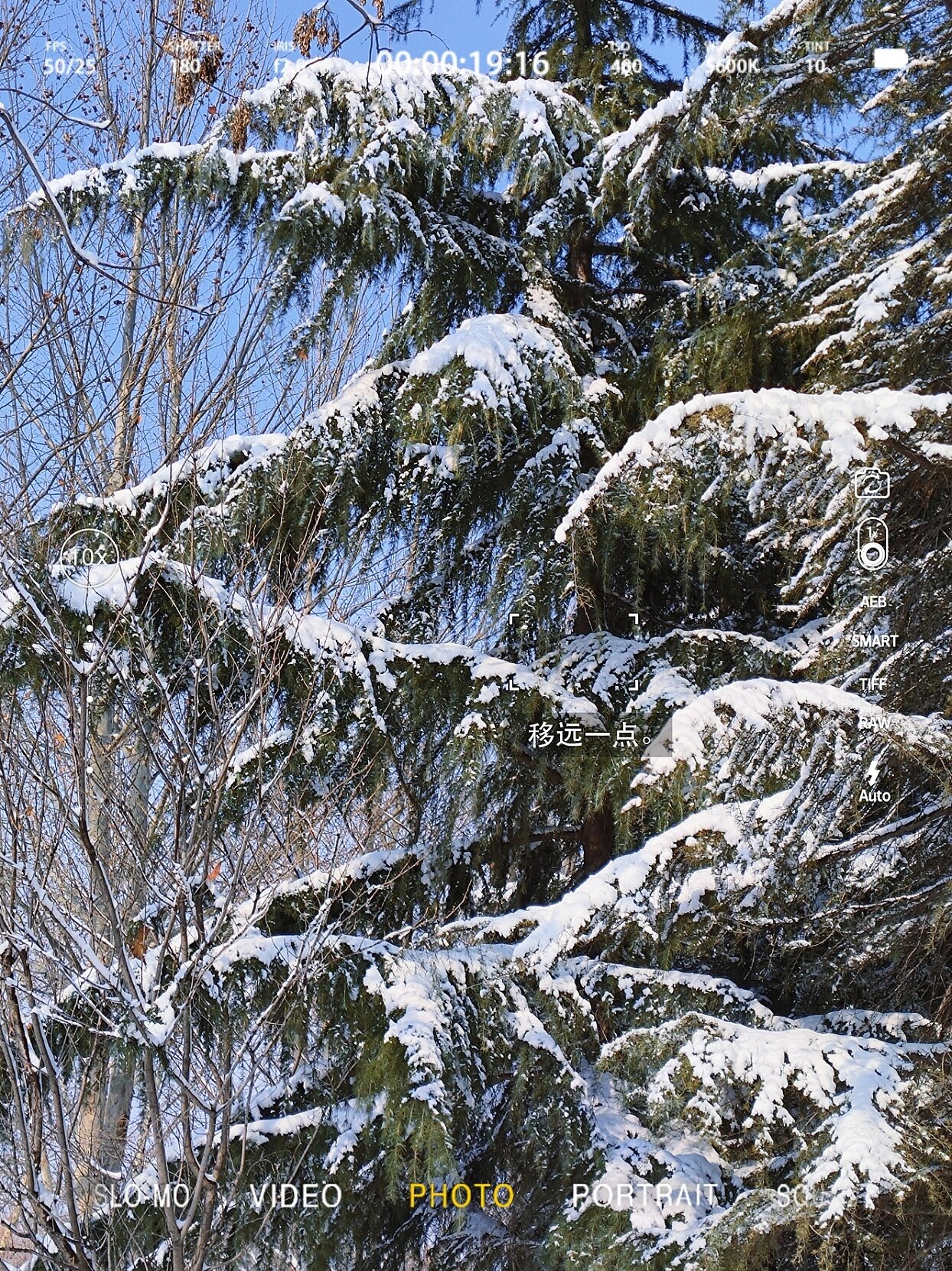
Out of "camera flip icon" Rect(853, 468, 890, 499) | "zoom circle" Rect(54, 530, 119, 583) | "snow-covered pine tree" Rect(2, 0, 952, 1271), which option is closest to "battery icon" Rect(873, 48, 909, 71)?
"snow-covered pine tree" Rect(2, 0, 952, 1271)

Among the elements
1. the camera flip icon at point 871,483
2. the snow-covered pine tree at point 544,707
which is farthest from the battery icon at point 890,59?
the camera flip icon at point 871,483

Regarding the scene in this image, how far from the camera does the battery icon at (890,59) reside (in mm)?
4387

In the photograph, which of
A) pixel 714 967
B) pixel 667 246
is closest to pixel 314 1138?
pixel 714 967

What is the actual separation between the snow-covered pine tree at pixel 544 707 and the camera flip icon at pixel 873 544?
2.2 inches

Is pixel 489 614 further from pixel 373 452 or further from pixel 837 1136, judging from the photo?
pixel 837 1136

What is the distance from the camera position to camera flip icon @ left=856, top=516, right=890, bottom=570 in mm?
3718

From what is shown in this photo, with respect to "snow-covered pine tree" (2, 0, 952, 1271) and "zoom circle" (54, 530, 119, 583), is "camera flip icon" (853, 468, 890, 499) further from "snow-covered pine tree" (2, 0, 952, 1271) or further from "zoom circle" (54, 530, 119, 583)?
"zoom circle" (54, 530, 119, 583)

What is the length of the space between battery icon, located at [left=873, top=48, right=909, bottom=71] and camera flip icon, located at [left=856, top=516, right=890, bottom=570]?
1969 millimetres

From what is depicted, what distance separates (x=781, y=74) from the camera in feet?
14.3

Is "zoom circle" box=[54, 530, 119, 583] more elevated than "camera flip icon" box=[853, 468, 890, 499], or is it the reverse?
"zoom circle" box=[54, 530, 119, 583]

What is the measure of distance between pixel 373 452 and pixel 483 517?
658 millimetres

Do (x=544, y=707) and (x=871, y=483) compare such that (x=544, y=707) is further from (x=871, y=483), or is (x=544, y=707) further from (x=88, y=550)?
(x=88, y=550)

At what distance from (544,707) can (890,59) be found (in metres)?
2.90

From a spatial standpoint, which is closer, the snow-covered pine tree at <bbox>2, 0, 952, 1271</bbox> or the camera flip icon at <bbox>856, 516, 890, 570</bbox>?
the snow-covered pine tree at <bbox>2, 0, 952, 1271</bbox>
